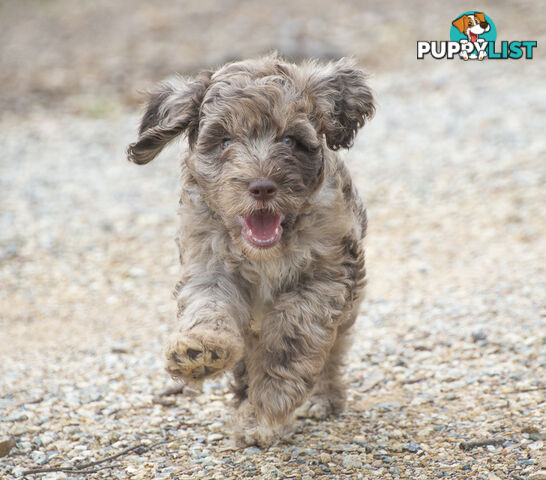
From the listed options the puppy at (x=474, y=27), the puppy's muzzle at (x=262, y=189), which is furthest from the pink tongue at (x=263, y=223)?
the puppy at (x=474, y=27)

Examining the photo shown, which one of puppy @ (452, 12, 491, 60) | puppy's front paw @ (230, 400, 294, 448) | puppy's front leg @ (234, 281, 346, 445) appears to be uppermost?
puppy @ (452, 12, 491, 60)

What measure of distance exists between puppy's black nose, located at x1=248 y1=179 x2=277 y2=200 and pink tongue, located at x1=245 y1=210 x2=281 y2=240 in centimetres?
17

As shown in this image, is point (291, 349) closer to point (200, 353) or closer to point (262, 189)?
point (200, 353)

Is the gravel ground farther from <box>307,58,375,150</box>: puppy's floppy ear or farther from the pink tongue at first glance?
<box>307,58,375,150</box>: puppy's floppy ear

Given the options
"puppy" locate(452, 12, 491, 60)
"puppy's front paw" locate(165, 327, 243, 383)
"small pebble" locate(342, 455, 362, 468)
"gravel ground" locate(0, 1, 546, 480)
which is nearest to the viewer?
"puppy's front paw" locate(165, 327, 243, 383)

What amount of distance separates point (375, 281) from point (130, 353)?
3215mm

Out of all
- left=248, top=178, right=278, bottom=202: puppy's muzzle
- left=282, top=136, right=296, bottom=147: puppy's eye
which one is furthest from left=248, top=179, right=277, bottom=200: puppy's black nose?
left=282, top=136, right=296, bottom=147: puppy's eye

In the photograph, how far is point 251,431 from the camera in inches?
208

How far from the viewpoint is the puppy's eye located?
4.66 meters

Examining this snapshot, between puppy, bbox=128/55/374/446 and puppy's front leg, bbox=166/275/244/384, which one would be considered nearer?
puppy's front leg, bbox=166/275/244/384

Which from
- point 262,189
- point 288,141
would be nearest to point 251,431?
point 262,189

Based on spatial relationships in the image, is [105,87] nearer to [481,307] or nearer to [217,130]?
[481,307]

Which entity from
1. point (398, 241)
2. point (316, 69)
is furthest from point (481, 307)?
point (316, 69)

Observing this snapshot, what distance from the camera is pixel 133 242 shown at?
11102mm
